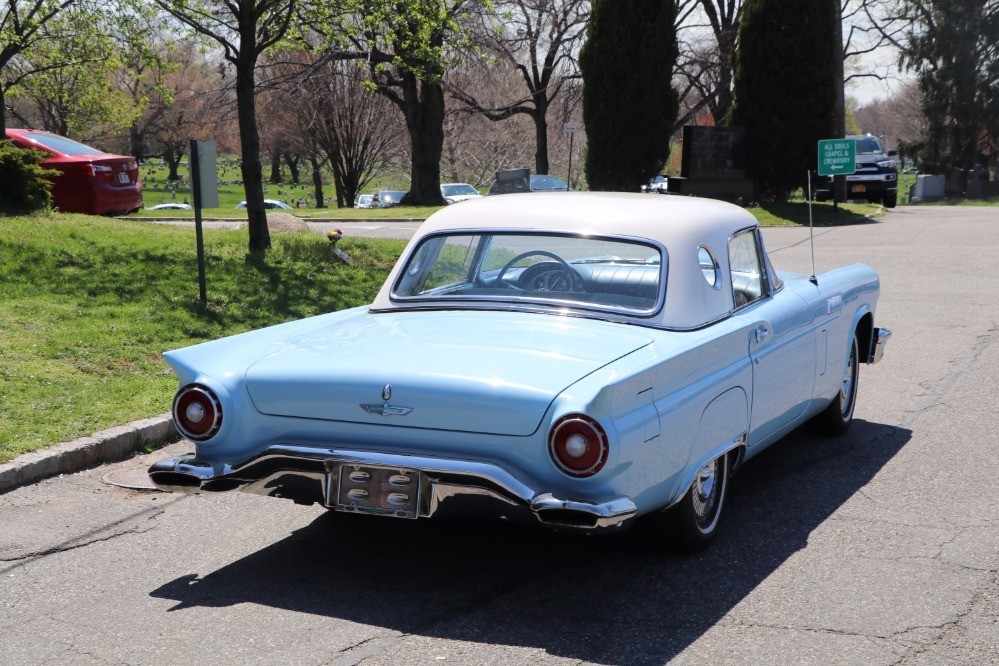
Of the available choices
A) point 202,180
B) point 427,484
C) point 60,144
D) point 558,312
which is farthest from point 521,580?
point 60,144

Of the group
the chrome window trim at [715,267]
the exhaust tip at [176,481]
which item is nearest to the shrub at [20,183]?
the exhaust tip at [176,481]

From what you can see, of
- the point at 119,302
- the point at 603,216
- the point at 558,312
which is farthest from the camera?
the point at 119,302

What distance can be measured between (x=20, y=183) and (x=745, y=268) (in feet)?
34.1

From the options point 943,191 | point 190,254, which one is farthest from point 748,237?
point 943,191

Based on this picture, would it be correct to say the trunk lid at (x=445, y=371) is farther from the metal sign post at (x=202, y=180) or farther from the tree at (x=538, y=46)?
the tree at (x=538, y=46)

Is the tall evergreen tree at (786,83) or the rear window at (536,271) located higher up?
the tall evergreen tree at (786,83)

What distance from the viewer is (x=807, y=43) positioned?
1054 inches

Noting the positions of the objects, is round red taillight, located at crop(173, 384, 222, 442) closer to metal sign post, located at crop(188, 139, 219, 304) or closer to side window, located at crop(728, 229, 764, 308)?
side window, located at crop(728, 229, 764, 308)

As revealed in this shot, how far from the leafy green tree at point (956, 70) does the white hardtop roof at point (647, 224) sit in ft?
141

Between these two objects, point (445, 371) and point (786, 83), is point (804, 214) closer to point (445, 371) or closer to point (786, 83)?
point (786, 83)

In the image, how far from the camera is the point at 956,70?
44344 millimetres

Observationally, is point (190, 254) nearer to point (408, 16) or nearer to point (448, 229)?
point (408, 16)

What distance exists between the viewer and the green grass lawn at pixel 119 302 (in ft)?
23.3

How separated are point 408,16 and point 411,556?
1220cm
